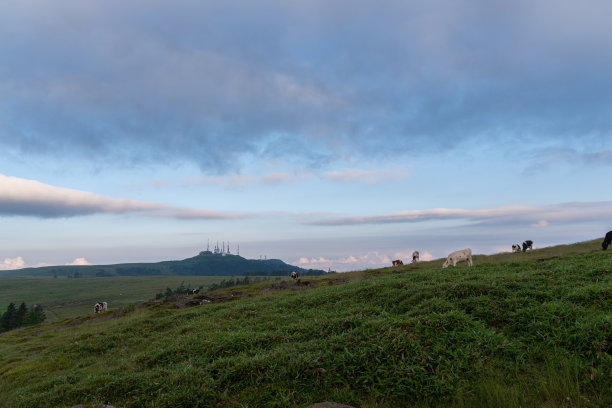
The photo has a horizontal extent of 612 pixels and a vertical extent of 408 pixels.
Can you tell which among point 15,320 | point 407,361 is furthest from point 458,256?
point 15,320

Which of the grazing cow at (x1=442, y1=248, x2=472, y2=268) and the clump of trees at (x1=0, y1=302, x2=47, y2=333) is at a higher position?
the grazing cow at (x1=442, y1=248, x2=472, y2=268)

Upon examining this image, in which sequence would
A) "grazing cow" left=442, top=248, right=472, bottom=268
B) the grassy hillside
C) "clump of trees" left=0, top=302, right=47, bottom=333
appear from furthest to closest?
"clump of trees" left=0, top=302, right=47, bottom=333 → "grazing cow" left=442, top=248, right=472, bottom=268 → the grassy hillside

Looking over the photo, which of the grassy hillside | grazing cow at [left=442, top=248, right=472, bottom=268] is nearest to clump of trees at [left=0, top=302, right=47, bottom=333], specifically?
the grassy hillside

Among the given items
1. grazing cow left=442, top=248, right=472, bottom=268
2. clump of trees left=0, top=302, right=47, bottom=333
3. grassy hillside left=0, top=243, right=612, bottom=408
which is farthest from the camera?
clump of trees left=0, top=302, right=47, bottom=333

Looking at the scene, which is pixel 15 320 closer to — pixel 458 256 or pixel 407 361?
pixel 458 256

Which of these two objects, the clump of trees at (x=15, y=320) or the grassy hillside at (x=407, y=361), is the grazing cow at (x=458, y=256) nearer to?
the grassy hillside at (x=407, y=361)

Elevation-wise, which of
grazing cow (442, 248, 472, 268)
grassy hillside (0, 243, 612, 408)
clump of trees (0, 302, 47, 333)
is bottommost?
clump of trees (0, 302, 47, 333)

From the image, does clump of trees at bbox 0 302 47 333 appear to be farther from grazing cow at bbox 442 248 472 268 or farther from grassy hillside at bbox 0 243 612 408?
grazing cow at bbox 442 248 472 268

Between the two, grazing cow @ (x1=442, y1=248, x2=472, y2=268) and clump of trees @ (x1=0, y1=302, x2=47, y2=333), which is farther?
clump of trees @ (x1=0, y1=302, x2=47, y2=333)

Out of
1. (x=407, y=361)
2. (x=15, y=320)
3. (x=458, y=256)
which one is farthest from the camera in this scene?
(x=15, y=320)

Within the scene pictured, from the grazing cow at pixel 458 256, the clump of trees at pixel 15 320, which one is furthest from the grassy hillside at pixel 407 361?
the clump of trees at pixel 15 320

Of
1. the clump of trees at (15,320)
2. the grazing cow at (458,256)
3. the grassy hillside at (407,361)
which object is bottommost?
the clump of trees at (15,320)

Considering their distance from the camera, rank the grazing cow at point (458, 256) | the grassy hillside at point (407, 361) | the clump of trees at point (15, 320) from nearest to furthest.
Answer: the grassy hillside at point (407, 361)
the grazing cow at point (458, 256)
the clump of trees at point (15, 320)

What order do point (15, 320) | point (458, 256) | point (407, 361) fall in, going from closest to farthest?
point (407, 361) < point (458, 256) < point (15, 320)
